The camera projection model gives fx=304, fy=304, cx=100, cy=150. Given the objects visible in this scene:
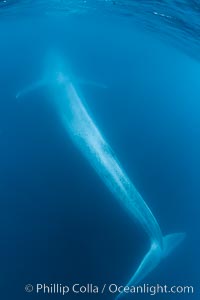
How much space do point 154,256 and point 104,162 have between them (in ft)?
13.6

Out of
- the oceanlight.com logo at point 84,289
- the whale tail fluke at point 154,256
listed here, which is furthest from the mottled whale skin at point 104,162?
the oceanlight.com logo at point 84,289

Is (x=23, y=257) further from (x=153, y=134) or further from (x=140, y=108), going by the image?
(x=140, y=108)

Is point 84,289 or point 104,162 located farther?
point 104,162

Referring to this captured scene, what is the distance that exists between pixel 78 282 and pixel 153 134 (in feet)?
34.5

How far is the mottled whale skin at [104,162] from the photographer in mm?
10125

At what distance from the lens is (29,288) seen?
368 inches

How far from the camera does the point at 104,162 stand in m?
12.3

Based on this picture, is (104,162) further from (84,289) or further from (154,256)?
(84,289)

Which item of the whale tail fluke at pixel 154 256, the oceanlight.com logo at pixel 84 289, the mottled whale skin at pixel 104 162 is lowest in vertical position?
the oceanlight.com logo at pixel 84 289

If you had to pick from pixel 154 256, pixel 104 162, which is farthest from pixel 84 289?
pixel 104 162

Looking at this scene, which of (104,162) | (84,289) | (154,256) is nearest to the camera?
(84,289)

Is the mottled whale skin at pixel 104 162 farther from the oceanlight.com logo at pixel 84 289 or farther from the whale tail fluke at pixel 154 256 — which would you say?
the oceanlight.com logo at pixel 84 289

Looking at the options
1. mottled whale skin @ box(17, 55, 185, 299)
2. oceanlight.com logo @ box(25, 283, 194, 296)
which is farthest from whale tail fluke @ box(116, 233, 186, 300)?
oceanlight.com logo @ box(25, 283, 194, 296)

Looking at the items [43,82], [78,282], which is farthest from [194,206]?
[43,82]
